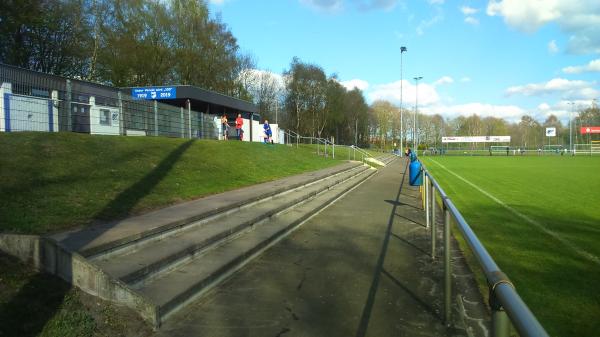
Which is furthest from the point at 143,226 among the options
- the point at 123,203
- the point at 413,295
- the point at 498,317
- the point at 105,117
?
the point at 105,117

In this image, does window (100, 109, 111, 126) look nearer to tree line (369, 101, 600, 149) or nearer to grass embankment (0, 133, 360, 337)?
grass embankment (0, 133, 360, 337)

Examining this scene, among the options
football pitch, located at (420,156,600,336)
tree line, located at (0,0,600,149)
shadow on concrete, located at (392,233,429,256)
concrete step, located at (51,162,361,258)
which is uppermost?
tree line, located at (0,0,600,149)

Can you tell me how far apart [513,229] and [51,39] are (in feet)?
105

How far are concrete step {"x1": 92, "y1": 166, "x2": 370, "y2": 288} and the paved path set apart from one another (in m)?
0.68

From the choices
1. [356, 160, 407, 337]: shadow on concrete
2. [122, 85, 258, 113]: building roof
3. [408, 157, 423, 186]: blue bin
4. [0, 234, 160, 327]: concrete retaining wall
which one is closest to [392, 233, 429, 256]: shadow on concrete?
[356, 160, 407, 337]: shadow on concrete

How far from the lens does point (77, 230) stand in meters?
5.45

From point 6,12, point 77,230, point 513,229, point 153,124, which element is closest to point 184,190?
point 77,230

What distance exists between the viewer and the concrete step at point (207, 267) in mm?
4387

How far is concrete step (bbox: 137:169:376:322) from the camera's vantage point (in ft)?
14.4

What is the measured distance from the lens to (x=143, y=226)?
19.7 feet

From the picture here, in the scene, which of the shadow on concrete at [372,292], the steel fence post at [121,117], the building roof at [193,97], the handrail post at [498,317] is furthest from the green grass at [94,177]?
the building roof at [193,97]

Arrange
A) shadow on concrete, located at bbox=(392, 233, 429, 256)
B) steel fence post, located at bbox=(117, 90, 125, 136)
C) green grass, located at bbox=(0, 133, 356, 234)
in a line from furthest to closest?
1. steel fence post, located at bbox=(117, 90, 125, 136)
2. shadow on concrete, located at bbox=(392, 233, 429, 256)
3. green grass, located at bbox=(0, 133, 356, 234)

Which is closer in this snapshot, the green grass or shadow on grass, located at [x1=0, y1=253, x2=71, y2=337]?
shadow on grass, located at [x1=0, y1=253, x2=71, y2=337]

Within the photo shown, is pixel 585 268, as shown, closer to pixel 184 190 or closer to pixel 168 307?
pixel 168 307
